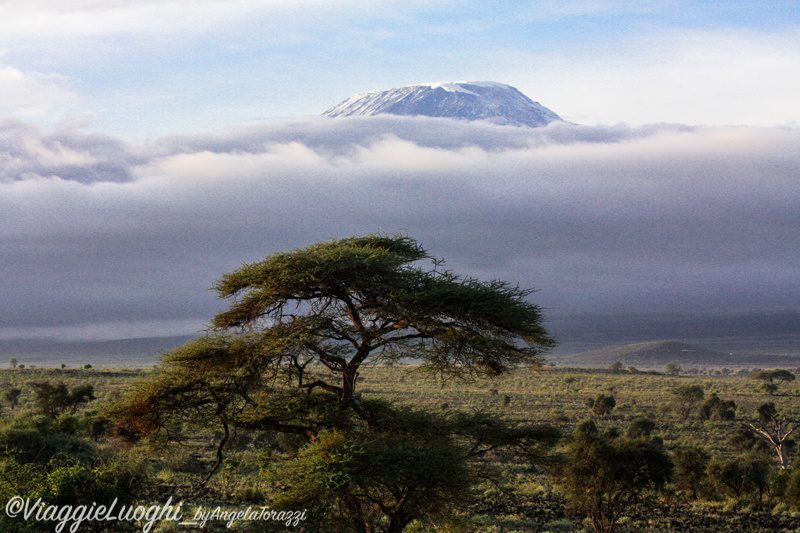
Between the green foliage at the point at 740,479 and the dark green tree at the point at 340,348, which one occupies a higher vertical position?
the dark green tree at the point at 340,348

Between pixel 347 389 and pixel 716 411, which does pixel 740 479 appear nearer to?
pixel 347 389

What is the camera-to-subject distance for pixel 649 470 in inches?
1107

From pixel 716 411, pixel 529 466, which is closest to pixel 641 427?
pixel 529 466

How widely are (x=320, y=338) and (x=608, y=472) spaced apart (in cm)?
1619

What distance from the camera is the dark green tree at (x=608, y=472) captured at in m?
27.5

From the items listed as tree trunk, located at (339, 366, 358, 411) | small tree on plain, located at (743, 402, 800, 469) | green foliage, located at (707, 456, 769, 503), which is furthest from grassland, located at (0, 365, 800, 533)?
small tree on plain, located at (743, 402, 800, 469)

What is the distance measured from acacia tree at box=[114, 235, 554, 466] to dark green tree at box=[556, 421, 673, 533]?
1153 cm

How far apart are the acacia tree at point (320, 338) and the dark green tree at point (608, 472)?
454 inches

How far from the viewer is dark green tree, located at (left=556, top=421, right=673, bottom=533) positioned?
27.5 meters

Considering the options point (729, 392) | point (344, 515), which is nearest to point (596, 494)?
point (344, 515)

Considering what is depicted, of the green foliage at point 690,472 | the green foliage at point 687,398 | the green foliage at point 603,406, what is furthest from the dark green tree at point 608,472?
the green foliage at point 687,398

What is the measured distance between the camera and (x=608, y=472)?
27.6m

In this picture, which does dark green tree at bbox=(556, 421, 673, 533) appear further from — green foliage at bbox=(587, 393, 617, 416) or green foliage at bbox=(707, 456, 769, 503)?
green foliage at bbox=(587, 393, 617, 416)

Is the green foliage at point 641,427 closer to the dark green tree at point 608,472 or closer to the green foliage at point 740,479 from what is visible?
the green foliage at point 740,479
